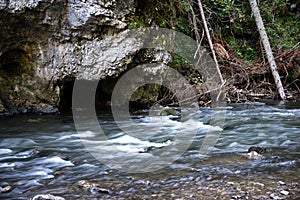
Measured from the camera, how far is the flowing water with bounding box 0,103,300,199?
2637mm

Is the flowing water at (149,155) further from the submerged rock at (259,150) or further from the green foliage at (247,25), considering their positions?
the green foliage at (247,25)

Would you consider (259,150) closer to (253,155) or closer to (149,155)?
(253,155)

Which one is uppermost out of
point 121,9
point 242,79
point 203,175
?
point 121,9

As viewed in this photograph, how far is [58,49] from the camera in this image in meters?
6.16

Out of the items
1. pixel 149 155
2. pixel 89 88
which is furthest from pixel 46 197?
pixel 89 88

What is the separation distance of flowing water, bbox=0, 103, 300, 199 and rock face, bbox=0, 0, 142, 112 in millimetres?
767

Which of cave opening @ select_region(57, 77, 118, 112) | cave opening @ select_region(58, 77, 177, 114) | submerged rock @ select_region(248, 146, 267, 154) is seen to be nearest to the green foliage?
cave opening @ select_region(58, 77, 177, 114)

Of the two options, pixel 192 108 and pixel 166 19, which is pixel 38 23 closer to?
pixel 166 19

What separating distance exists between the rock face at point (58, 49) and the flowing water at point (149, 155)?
77 cm

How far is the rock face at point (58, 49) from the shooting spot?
5.78m

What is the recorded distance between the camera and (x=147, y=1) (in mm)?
6965

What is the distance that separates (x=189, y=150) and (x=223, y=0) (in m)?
6.90

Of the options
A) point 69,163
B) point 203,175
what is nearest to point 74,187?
point 69,163

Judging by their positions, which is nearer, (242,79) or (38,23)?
(38,23)
